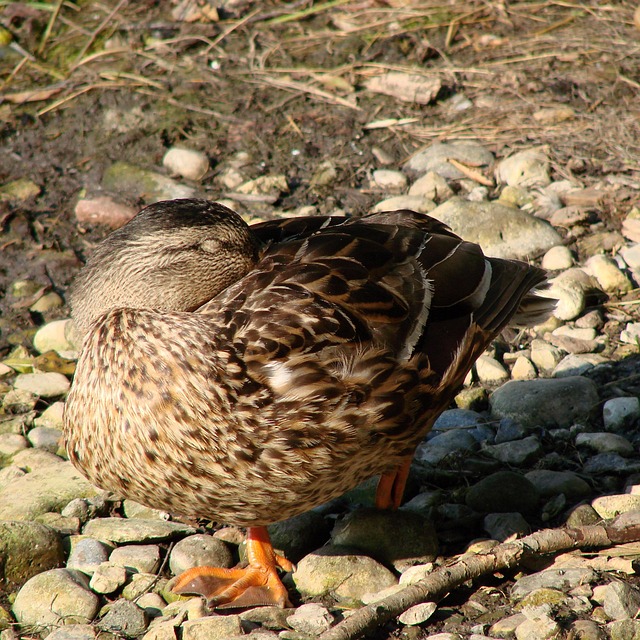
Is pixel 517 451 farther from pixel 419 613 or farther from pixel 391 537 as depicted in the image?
pixel 419 613

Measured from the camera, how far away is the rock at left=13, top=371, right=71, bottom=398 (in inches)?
177

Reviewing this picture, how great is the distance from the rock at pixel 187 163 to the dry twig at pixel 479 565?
3.45 metres

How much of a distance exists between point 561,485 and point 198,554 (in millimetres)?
1494

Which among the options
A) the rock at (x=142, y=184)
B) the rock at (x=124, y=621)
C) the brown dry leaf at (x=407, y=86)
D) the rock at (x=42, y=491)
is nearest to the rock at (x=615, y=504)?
the rock at (x=124, y=621)

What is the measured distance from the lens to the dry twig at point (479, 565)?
2.79m

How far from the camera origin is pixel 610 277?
4656 millimetres

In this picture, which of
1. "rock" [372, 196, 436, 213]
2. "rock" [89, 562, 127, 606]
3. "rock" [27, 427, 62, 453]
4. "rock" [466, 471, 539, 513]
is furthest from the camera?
"rock" [372, 196, 436, 213]

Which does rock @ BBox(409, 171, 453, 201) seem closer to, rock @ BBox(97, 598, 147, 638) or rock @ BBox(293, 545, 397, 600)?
rock @ BBox(293, 545, 397, 600)

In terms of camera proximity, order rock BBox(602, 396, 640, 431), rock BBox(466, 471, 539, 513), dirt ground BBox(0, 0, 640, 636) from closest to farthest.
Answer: rock BBox(466, 471, 539, 513)
rock BBox(602, 396, 640, 431)
dirt ground BBox(0, 0, 640, 636)

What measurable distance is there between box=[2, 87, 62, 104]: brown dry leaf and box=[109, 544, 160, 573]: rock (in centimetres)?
405

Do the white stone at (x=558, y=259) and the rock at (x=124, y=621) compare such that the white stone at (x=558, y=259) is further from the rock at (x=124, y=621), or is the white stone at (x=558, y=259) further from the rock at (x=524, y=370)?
the rock at (x=124, y=621)

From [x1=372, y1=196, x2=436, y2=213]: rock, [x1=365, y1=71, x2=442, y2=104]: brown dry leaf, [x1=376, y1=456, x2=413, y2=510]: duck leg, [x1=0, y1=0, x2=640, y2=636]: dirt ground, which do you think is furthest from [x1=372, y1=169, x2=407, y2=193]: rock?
[x1=376, y1=456, x2=413, y2=510]: duck leg

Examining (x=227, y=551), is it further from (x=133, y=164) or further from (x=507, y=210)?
(x=133, y=164)

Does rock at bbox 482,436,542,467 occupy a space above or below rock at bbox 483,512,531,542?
below
